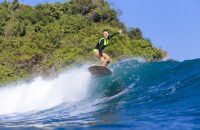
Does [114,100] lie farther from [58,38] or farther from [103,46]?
[58,38]

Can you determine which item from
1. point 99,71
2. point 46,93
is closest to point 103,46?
point 99,71

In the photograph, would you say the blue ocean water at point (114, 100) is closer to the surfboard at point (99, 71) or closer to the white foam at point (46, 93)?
the white foam at point (46, 93)

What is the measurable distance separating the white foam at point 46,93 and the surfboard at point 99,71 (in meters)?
0.40

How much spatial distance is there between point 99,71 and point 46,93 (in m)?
1.81

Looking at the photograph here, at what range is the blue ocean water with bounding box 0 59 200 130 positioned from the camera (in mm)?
7746

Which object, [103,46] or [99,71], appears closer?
[103,46]

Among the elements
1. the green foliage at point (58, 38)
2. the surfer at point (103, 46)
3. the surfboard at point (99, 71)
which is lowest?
the surfboard at point (99, 71)

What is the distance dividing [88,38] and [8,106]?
21785 millimetres

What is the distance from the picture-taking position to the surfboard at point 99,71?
47.7 ft

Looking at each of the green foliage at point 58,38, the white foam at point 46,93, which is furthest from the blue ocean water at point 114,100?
the green foliage at point 58,38

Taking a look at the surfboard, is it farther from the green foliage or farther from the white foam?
the green foliage

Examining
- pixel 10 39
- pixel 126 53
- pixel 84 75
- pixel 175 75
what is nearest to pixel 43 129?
pixel 175 75

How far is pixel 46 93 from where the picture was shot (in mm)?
14883

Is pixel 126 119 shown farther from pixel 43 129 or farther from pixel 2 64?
pixel 2 64
